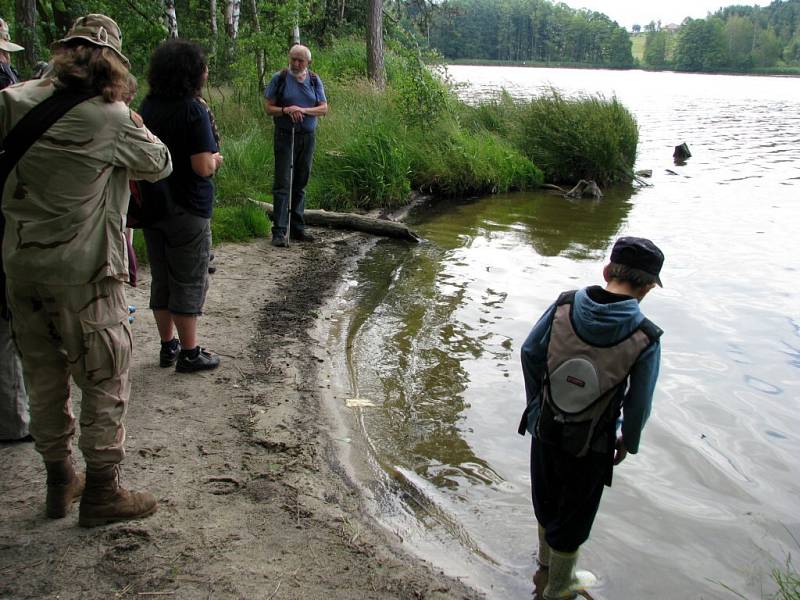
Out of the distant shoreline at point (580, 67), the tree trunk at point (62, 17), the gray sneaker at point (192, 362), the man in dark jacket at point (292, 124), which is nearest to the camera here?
the gray sneaker at point (192, 362)

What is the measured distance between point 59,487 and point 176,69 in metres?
2.54

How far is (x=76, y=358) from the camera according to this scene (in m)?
3.03

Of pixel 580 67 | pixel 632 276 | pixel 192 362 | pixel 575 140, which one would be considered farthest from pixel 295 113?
pixel 580 67

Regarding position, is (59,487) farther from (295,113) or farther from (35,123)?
(295,113)

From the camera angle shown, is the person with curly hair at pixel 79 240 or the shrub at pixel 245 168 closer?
the person with curly hair at pixel 79 240

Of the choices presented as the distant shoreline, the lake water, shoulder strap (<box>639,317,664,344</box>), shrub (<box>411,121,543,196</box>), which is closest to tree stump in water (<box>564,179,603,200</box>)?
shrub (<box>411,121,543,196</box>)

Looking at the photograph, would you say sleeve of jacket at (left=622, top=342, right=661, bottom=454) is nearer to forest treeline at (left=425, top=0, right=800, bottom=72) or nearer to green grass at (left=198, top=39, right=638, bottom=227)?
green grass at (left=198, top=39, right=638, bottom=227)

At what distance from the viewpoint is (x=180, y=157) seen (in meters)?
4.61

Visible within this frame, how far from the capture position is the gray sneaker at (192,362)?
5.13m

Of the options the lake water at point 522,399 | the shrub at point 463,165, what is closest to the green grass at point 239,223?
the lake water at point 522,399

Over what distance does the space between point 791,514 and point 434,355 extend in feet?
9.93

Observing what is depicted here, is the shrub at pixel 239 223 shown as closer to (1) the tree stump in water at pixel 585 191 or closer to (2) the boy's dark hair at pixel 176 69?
(2) the boy's dark hair at pixel 176 69

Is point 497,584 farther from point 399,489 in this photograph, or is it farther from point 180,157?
point 180,157

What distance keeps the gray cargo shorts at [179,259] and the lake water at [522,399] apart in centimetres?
138
